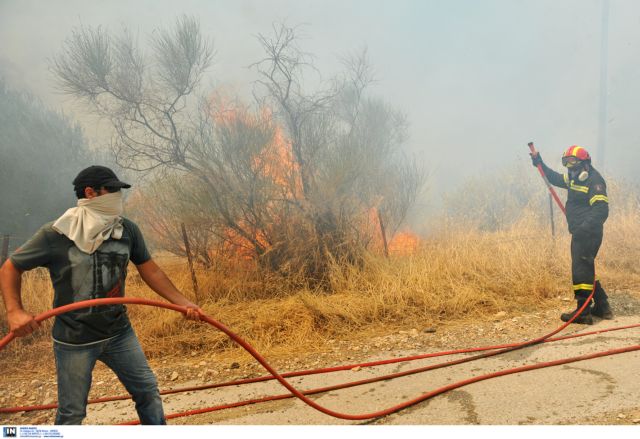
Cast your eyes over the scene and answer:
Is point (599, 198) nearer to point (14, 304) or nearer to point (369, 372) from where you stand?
point (369, 372)

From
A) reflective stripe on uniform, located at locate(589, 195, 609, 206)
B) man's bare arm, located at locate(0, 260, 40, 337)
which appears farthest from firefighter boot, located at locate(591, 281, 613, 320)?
man's bare arm, located at locate(0, 260, 40, 337)

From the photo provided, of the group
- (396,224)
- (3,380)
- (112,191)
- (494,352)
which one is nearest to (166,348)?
(3,380)

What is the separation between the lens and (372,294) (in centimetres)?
506

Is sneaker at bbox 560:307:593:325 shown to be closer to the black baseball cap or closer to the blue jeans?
the blue jeans

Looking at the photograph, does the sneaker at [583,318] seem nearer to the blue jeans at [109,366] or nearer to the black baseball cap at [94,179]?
the blue jeans at [109,366]

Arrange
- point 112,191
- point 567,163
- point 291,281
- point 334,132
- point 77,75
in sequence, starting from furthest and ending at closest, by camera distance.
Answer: point 334,132 < point 77,75 < point 291,281 < point 567,163 < point 112,191

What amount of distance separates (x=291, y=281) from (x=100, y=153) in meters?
5.06

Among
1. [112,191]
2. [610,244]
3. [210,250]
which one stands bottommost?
[610,244]

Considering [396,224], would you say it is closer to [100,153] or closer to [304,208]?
[304,208]

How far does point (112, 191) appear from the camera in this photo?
2.01 meters

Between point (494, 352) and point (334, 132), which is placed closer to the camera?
point (494, 352)

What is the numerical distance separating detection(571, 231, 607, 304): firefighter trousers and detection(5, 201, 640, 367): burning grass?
65 cm

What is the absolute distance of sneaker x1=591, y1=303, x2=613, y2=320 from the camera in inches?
173
